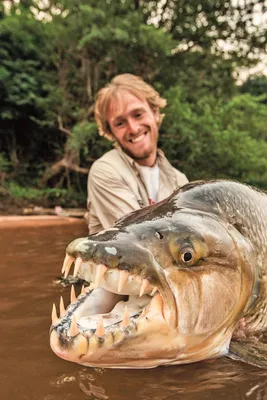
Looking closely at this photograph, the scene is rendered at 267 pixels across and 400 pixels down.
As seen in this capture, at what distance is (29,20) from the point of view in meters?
12.6

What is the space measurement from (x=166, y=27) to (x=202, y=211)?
12.3m

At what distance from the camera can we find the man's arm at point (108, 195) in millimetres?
3161

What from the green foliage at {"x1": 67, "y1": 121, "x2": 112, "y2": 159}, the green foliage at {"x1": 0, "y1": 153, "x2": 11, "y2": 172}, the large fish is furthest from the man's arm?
the green foliage at {"x1": 0, "y1": 153, "x2": 11, "y2": 172}

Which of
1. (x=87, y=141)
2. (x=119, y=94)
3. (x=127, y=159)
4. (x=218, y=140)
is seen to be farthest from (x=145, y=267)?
(x=218, y=140)

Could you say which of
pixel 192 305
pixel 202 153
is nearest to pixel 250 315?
pixel 192 305

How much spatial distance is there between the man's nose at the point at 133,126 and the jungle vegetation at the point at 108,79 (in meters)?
7.27

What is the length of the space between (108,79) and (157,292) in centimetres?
1066

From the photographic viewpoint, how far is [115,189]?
127 inches

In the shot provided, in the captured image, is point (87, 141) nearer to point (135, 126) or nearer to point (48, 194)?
point (48, 194)

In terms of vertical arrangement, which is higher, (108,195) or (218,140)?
(108,195)

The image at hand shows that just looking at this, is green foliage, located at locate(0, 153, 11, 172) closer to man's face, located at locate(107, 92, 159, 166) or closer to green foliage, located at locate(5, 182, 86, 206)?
green foliage, located at locate(5, 182, 86, 206)

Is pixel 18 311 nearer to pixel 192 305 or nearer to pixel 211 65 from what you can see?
pixel 192 305

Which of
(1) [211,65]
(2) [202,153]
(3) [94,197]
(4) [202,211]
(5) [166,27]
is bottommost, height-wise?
(2) [202,153]

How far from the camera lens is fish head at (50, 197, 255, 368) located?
1.65 metres
